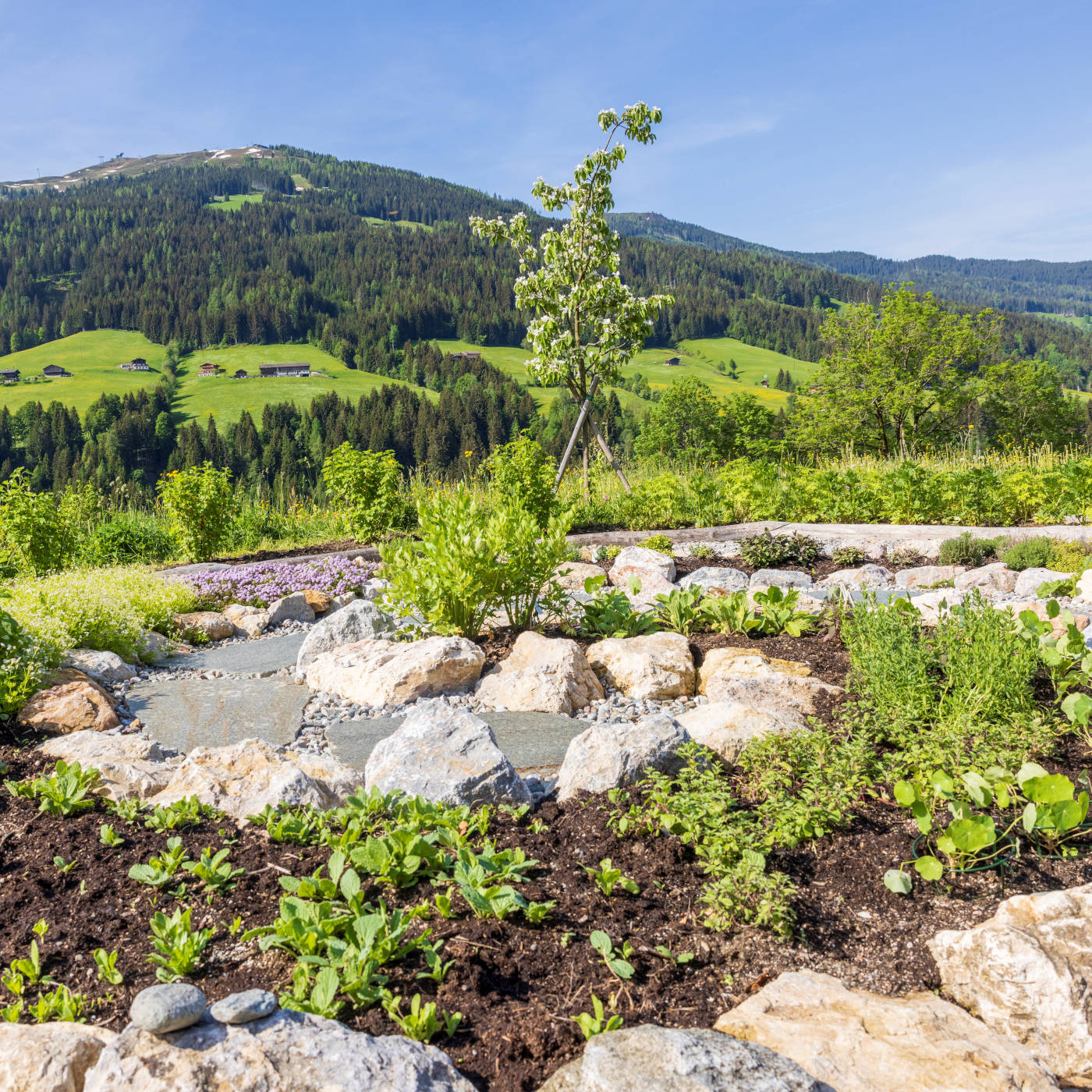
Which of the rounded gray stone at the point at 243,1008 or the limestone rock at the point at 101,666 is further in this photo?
the limestone rock at the point at 101,666

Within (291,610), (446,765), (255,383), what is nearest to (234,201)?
(255,383)

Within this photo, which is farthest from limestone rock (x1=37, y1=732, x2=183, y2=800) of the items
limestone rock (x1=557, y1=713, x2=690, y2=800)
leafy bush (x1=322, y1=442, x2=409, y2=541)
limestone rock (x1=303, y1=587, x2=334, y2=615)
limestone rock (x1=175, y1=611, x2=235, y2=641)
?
leafy bush (x1=322, y1=442, x2=409, y2=541)

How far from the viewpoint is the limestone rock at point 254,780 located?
2609 mm

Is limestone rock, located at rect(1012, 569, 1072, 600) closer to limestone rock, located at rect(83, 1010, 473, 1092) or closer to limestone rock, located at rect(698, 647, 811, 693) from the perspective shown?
limestone rock, located at rect(698, 647, 811, 693)

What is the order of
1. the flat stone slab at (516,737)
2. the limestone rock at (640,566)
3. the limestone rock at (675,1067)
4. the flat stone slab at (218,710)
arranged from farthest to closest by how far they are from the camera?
the limestone rock at (640,566) → the flat stone slab at (218,710) → the flat stone slab at (516,737) → the limestone rock at (675,1067)

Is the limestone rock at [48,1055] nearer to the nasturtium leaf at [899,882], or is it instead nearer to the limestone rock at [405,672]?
the nasturtium leaf at [899,882]

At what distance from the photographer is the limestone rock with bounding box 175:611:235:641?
6.52 m

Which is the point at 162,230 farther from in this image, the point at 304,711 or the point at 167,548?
the point at 304,711

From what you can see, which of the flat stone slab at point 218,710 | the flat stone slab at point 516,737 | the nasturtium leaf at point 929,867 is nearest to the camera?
the nasturtium leaf at point 929,867

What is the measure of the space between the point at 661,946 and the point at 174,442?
6544 cm

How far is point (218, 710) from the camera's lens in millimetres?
4375

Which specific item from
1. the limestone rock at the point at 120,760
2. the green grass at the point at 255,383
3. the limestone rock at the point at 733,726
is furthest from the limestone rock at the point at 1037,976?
the green grass at the point at 255,383

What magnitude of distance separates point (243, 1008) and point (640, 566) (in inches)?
261

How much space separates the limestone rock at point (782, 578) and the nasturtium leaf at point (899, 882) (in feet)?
16.5
